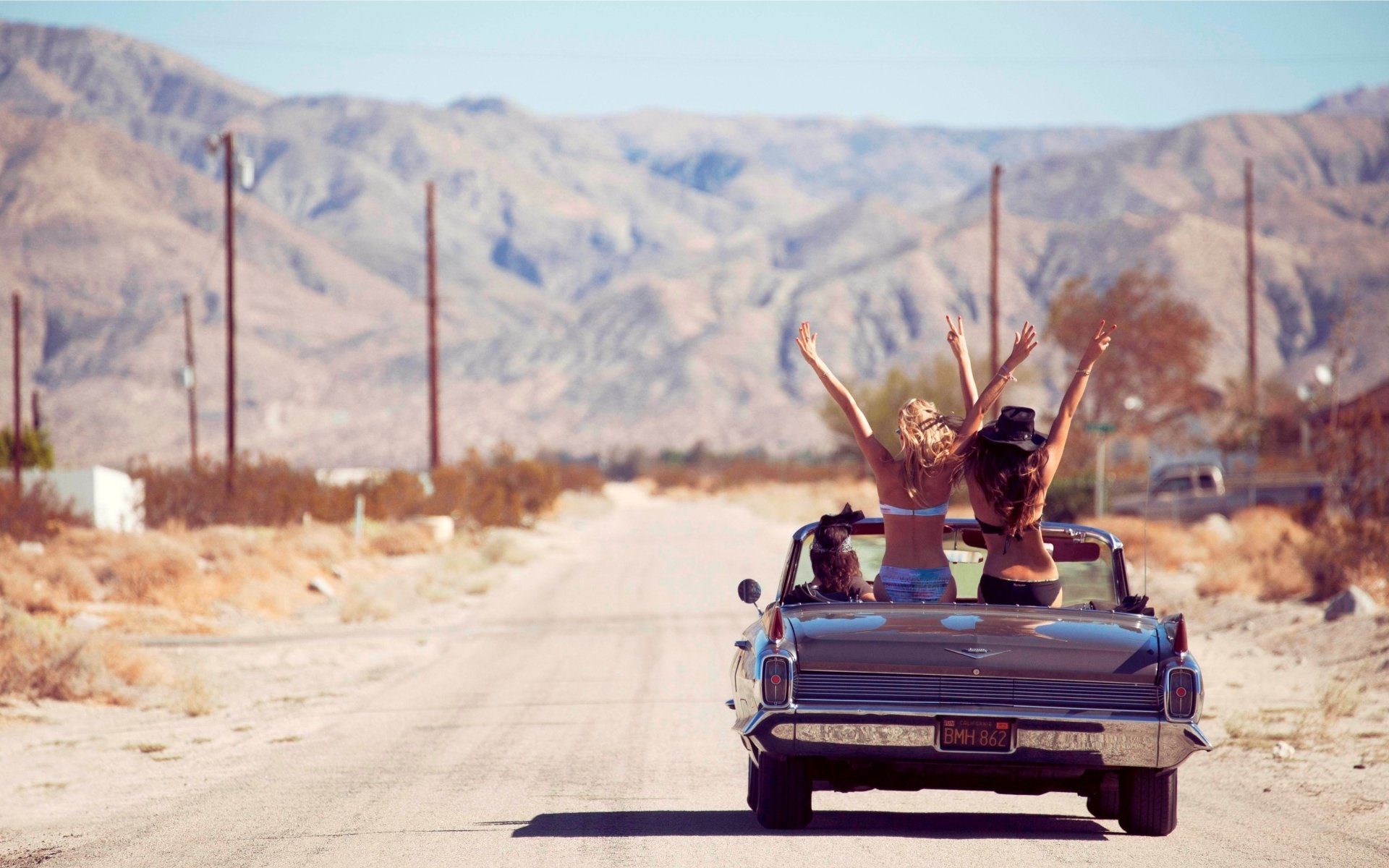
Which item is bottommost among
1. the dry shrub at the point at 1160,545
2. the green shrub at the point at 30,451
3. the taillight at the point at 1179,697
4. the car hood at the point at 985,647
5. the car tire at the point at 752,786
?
the green shrub at the point at 30,451

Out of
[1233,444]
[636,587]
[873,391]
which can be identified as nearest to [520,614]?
[636,587]

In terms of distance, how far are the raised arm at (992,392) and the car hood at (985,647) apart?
32.9 inches

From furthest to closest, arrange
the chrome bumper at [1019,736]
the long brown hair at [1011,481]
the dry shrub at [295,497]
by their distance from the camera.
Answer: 1. the dry shrub at [295,497]
2. the long brown hair at [1011,481]
3. the chrome bumper at [1019,736]

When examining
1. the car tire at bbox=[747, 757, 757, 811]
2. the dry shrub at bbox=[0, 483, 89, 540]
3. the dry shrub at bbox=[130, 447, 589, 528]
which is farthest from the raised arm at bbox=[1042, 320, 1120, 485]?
the dry shrub at bbox=[130, 447, 589, 528]

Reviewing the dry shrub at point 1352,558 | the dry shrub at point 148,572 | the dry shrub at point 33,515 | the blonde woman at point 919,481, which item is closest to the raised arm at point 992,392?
the blonde woman at point 919,481

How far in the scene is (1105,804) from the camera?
7.82m

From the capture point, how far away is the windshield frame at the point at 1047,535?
775cm

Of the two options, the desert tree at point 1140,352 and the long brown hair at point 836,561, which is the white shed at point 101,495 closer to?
the long brown hair at point 836,561

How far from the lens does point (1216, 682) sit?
14555 mm

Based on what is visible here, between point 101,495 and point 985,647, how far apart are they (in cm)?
3210

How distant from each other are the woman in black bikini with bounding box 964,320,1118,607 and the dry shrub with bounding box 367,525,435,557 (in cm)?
2624

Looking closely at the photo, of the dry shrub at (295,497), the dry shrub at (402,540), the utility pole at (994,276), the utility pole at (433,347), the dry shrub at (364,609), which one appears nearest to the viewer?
the dry shrub at (364,609)

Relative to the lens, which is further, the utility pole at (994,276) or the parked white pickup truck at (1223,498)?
the parked white pickup truck at (1223,498)

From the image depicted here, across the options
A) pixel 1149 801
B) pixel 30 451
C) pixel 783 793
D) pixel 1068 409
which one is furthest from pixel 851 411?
pixel 30 451
